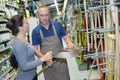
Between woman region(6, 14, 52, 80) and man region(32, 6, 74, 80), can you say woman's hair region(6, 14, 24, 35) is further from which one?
man region(32, 6, 74, 80)

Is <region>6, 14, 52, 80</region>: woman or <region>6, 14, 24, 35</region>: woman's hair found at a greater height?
<region>6, 14, 24, 35</region>: woman's hair

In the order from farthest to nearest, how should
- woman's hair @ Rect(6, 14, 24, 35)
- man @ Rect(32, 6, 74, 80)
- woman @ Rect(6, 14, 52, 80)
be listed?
man @ Rect(32, 6, 74, 80), woman's hair @ Rect(6, 14, 24, 35), woman @ Rect(6, 14, 52, 80)

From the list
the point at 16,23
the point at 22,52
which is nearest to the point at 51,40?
the point at 16,23

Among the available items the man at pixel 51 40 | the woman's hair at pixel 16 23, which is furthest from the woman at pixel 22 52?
the man at pixel 51 40

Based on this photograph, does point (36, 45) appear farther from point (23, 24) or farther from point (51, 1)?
point (51, 1)

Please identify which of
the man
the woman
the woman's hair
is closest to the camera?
the woman

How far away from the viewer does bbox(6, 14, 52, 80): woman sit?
125 inches

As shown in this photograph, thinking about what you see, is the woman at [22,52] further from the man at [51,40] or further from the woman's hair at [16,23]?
the man at [51,40]

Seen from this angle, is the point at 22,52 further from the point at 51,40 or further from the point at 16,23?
the point at 51,40

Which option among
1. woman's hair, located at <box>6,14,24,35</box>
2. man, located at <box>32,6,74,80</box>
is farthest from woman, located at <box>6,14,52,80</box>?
man, located at <box>32,6,74,80</box>

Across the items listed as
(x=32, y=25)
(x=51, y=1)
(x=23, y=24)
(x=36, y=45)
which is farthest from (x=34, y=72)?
(x=51, y=1)

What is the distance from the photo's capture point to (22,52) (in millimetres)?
3178

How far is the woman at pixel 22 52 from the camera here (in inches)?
125

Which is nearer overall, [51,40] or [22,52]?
[22,52]
